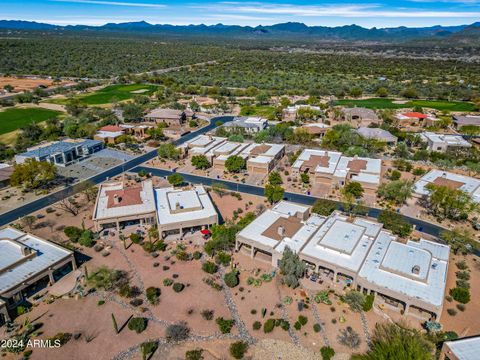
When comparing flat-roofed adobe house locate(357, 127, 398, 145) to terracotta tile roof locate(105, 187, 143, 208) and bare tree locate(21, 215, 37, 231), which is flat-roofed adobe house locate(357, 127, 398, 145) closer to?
terracotta tile roof locate(105, 187, 143, 208)

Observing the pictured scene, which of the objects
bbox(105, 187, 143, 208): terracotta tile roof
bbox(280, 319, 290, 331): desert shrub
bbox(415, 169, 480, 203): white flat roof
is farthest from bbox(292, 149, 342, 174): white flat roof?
bbox(280, 319, 290, 331): desert shrub

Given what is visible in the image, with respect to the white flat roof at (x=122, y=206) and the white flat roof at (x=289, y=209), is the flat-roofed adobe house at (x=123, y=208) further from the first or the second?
the white flat roof at (x=289, y=209)

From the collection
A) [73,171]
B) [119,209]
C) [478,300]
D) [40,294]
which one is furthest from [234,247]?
[73,171]

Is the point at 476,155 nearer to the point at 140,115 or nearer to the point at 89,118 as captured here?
the point at 140,115

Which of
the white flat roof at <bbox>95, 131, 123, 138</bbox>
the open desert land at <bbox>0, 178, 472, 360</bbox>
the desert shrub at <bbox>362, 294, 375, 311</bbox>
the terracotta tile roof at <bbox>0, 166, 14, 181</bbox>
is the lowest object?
the open desert land at <bbox>0, 178, 472, 360</bbox>

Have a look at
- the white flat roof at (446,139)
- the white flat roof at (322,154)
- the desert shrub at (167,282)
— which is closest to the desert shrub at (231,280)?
the desert shrub at (167,282)

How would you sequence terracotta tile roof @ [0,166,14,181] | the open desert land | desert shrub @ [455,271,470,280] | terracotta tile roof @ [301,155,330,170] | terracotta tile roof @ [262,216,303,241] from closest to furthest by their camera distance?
1. the open desert land
2. desert shrub @ [455,271,470,280]
3. terracotta tile roof @ [262,216,303,241]
4. terracotta tile roof @ [0,166,14,181]
5. terracotta tile roof @ [301,155,330,170]
